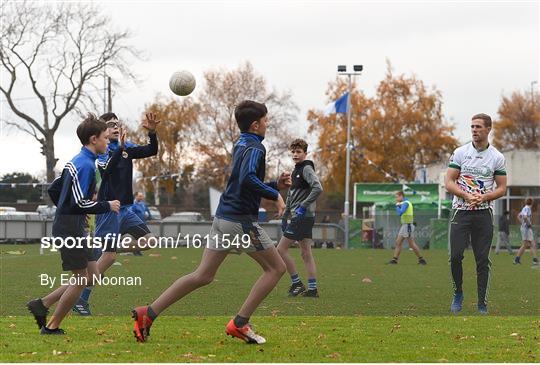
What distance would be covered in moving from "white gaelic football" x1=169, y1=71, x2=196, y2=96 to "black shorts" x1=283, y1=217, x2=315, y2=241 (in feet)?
7.84

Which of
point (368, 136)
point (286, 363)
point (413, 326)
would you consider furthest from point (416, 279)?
point (368, 136)

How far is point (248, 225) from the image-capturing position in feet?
27.3

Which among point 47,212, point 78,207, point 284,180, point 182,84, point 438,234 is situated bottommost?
point 438,234

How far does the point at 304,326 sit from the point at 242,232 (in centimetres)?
183

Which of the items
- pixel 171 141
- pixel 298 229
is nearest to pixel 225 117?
pixel 171 141

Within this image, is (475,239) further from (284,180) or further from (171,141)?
(171,141)

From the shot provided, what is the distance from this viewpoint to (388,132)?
63.2m

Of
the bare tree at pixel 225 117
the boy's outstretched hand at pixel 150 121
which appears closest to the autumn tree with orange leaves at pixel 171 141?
the bare tree at pixel 225 117

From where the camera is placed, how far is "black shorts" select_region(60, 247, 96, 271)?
8.66 m

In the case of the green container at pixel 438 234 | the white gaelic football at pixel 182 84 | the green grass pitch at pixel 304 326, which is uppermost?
the white gaelic football at pixel 182 84

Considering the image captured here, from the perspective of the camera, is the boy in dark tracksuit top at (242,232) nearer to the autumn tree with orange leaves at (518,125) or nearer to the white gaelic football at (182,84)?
the white gaelic football at (182,84)

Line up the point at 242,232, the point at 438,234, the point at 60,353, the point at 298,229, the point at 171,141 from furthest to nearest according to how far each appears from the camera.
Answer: the point at 171,141
the point at 438,234
the point at 298,229
the point at 242,232
the point at 60,353

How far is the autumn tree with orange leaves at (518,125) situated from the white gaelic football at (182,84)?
6479cm

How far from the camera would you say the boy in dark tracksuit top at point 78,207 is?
A: 8.55 meters
